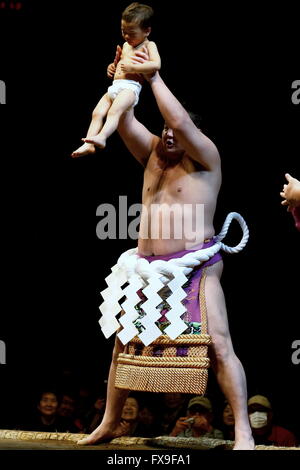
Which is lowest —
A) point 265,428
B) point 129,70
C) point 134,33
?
point 265,428

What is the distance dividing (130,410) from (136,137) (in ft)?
4.72

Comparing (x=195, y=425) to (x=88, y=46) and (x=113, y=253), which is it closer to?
(x=113, y=253)

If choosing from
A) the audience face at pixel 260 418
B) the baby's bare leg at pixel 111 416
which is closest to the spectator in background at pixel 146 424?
the audience face at pixel 260 418

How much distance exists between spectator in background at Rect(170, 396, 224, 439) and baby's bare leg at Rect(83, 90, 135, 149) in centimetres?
147

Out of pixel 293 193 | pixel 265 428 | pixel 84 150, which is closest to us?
pixel 293 193

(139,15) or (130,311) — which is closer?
(139,15)

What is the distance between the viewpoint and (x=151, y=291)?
9.39 feet

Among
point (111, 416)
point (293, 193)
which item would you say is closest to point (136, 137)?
point (293, 193)

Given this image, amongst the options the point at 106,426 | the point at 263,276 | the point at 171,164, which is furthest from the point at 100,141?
the point at 263,276

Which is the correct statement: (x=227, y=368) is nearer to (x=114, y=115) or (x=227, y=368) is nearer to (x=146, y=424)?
(x=114, y=115)

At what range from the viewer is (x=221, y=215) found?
4.04 meters

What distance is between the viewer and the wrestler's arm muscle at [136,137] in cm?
303

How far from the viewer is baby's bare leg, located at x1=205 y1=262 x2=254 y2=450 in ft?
8.80

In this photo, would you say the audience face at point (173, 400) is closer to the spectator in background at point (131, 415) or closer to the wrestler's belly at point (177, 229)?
the spectator in background at point (131, 415)
